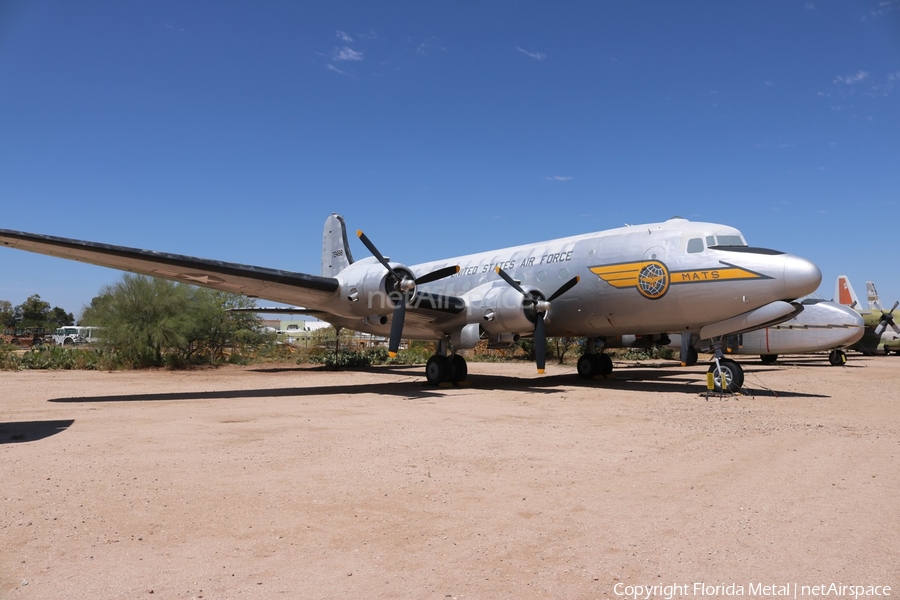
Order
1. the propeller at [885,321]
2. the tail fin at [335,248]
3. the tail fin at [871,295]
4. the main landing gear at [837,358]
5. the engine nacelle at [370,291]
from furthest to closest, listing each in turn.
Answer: the tail fin at [871,295], the propeller at [885,321], the main landing gear at [837,358], the tail fin at [335,248], the engine nacelle at [370,291]

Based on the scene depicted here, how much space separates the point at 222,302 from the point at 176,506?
23.5 metres

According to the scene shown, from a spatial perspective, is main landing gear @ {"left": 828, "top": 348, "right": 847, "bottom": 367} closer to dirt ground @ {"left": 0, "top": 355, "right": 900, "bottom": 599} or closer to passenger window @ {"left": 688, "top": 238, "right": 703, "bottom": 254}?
passenger window @ {"left": 688, "top": 238, "right": 703, "bottom": 254}

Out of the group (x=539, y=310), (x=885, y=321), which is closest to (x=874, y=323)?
(x=885, y=321)

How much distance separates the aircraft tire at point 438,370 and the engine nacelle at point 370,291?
249 centimetres

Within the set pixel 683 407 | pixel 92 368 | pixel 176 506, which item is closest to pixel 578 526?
pixel 176 506

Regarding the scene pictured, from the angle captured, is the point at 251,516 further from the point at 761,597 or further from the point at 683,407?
the point at 683,407

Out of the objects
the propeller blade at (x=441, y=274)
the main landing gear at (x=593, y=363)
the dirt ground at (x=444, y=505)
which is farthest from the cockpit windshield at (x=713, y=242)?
the main landing gear at (x=593, y=363)

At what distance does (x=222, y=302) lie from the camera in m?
26.5

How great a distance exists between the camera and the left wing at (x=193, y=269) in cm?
1159

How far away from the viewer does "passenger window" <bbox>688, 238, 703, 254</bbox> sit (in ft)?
42.8

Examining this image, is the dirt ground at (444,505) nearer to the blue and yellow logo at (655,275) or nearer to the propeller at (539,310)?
the blue and yellow logo at (655,275)

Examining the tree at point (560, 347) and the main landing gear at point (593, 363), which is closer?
the main landing gear at point (593, 363)

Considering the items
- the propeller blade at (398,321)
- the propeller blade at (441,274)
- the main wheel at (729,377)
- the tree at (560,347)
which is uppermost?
the propeller blade at (441,274)

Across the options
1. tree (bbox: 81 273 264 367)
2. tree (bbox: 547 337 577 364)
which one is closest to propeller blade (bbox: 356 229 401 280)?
tree (bbox: 81 273 264 367)
